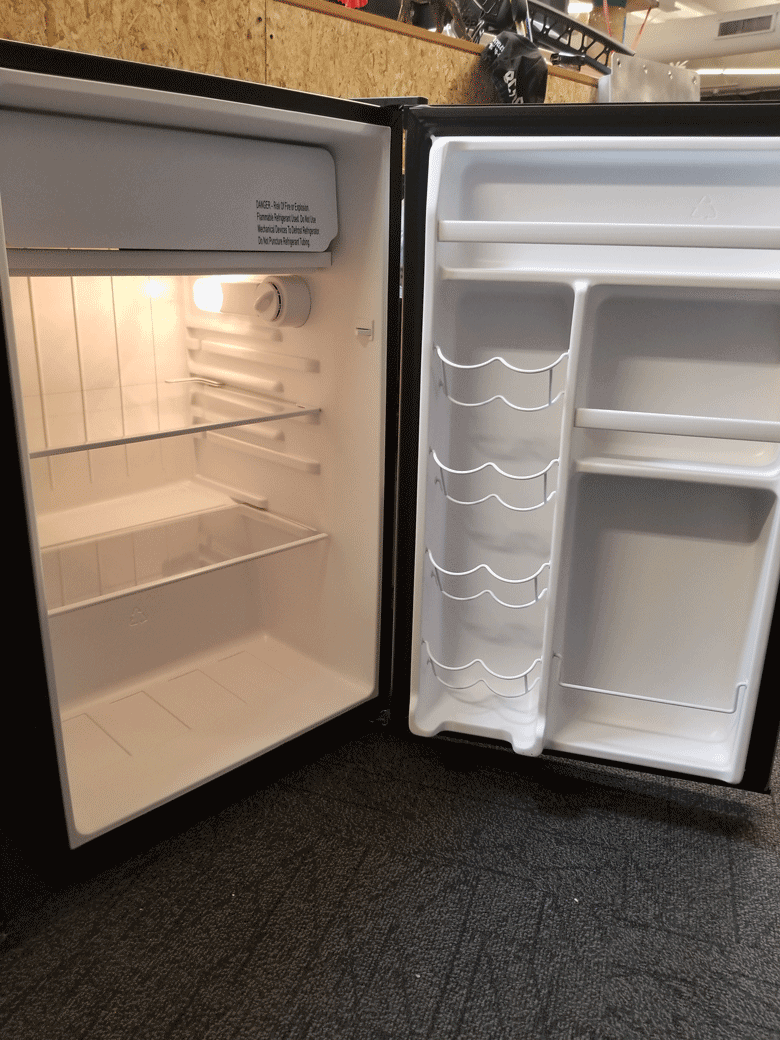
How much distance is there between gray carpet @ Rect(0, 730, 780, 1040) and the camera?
47.4 inches

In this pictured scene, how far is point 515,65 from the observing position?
1838mm

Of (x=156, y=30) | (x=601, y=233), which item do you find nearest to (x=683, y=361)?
(x=601, y=233)

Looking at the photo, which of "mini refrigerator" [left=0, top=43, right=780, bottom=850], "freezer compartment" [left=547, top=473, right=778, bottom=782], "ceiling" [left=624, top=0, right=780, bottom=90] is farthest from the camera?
"ceiling" [left=624, top=0, right=780, bottom=90]

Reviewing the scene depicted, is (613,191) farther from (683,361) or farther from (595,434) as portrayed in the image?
(595,434)

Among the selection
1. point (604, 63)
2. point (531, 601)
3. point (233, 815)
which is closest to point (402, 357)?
point (531, 601)

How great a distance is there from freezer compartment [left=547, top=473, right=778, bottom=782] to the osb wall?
0.92m

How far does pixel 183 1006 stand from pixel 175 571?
0.97 meters

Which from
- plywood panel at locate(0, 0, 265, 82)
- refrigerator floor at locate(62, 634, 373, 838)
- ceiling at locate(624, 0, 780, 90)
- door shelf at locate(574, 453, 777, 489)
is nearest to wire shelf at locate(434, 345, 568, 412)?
door shelf at locate(574, 453, 777, 489)

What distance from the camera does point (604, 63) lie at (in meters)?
2.44

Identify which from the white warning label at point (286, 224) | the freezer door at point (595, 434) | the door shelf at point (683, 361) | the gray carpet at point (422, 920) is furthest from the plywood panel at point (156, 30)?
the gray carpet at point (422, 920)

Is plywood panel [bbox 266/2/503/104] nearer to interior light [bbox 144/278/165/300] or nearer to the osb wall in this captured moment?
the osb wall

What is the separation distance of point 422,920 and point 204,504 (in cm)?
111

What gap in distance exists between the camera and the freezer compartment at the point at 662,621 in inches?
58.3

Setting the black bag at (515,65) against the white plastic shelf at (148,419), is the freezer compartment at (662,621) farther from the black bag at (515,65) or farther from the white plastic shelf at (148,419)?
the black bag at (515,65)
